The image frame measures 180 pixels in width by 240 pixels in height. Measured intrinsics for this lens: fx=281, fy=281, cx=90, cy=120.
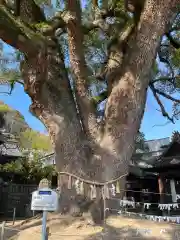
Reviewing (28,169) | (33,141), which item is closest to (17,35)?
(28,169)

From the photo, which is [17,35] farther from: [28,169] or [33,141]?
[33,141]

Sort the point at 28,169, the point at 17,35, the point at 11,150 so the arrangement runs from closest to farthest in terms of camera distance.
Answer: the point at 17,35 → the point at 28,169 → the point at 11,150

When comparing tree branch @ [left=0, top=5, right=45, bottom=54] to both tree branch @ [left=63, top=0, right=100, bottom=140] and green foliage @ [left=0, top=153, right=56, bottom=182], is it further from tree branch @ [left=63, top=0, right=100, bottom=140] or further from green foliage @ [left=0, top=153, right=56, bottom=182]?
green foliage @ [left=0, top=153, right=56, bottom=182]

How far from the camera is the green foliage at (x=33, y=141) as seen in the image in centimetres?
2337

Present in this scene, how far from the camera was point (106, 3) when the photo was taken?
28.3ft

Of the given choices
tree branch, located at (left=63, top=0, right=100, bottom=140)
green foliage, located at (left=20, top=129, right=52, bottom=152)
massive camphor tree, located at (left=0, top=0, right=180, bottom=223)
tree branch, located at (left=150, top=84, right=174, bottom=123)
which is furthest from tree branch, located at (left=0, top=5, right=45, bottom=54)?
green foliage, located at (left=20, top=129, right=52, bottom=152)

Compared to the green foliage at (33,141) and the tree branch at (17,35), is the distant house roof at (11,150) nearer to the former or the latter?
the green foliage at (33,141)

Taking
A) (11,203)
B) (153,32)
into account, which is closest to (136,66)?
(153,32)

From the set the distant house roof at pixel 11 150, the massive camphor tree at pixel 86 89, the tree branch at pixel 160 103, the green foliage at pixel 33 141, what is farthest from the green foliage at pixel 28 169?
the massive camphor tree at pixel 86 89

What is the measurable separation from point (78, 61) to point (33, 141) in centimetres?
1943

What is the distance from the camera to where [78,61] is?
650 centimetres

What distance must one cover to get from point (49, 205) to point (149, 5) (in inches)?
180

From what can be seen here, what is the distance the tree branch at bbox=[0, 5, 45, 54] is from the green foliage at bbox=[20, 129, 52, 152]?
17.5 meters

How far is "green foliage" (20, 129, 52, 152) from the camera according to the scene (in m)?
23.4
